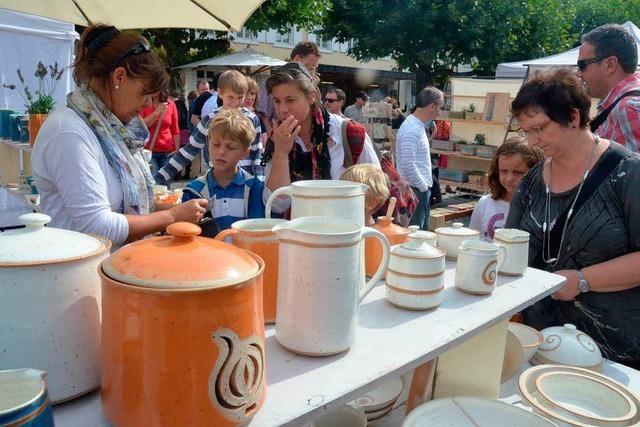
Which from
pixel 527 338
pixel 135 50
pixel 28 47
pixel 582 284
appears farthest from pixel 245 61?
pixel 527 338

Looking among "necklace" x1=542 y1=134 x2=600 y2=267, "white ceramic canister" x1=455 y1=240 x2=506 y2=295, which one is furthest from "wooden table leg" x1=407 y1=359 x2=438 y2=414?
"necklace" x1=542 y1=134 x2=600 y2=267

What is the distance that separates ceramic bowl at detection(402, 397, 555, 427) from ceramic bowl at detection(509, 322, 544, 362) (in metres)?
0.39

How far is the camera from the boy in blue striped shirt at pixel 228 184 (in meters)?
2.13

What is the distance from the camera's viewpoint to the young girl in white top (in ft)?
8.32

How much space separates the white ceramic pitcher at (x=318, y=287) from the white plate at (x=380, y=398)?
46 cm

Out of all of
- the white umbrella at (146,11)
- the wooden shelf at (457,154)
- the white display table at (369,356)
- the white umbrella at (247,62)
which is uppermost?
the white umbrella at (247,62)

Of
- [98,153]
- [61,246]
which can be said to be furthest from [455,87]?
[61,246]

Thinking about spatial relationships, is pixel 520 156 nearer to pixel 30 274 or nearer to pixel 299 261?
pixel 299 261

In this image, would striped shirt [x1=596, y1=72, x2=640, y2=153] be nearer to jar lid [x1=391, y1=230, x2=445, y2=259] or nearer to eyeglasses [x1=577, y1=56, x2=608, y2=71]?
eyeglasses [x1=577, y1=56, x2=608, y2=71]

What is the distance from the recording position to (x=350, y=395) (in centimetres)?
78

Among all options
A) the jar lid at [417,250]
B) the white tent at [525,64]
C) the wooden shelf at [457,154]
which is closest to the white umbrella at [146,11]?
the jar lid at [417,250]

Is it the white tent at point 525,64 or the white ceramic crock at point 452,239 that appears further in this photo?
the white tent at point 525,64

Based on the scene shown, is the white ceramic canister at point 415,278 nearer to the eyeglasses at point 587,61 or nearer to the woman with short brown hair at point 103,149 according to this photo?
the woman with short brown hair at point 103,149

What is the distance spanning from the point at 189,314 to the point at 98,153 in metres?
0.94
